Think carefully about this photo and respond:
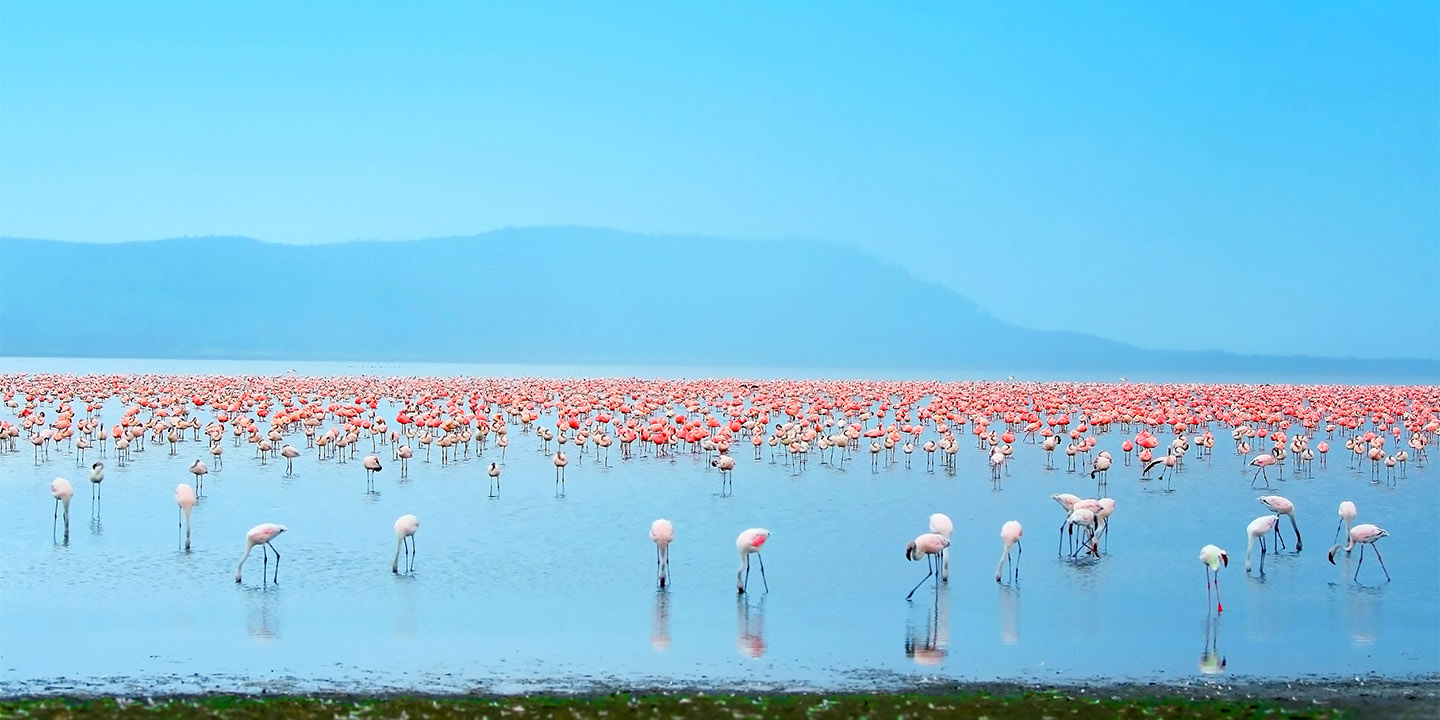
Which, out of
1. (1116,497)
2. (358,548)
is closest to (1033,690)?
(358,548)

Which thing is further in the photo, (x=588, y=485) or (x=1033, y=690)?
(x=588, y=485)

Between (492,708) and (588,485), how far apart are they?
39.2 feet

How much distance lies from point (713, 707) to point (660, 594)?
386 cm

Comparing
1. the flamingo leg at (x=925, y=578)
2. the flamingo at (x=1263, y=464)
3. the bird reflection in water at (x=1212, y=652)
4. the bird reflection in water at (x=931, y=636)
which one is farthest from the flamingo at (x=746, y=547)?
the flamingo at (x=1263, y=464)

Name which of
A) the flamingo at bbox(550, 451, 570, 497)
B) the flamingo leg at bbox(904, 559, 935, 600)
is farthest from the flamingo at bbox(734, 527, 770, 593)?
the flamingo at bbox(550, 451, 570, 497)

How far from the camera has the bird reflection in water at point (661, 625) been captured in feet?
34.1

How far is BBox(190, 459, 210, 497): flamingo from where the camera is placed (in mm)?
18156

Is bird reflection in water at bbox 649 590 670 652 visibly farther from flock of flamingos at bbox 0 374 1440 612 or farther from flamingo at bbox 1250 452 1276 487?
flamingo at bbox 1250 452 1276 487

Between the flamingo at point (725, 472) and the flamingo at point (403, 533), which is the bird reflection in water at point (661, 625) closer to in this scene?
the flamingo at point (403, 533)

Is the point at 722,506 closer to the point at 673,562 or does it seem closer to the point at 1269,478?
the point at 673,562

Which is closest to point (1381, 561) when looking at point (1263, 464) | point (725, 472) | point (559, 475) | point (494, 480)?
point (1263, 464)

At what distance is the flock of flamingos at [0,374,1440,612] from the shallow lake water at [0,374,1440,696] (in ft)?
1.21

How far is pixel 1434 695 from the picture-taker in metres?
8.99

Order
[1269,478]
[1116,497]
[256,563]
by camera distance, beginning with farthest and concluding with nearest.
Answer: [1269,478] < [1116,497] < [256,563]
